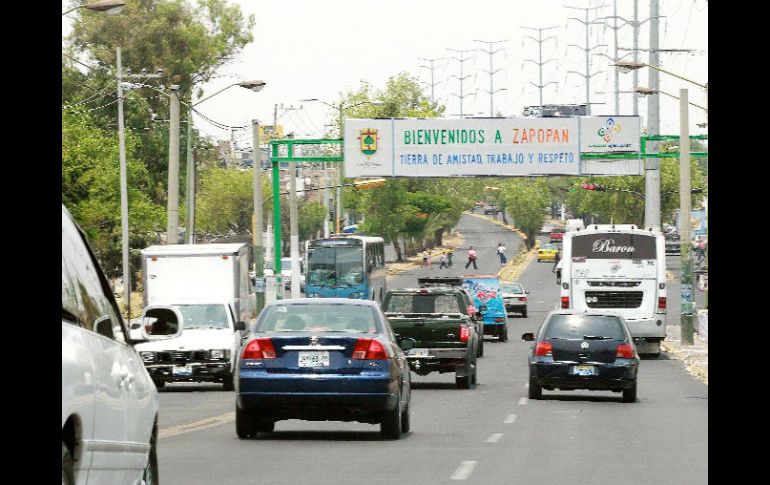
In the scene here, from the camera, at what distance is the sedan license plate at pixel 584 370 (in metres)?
28.6

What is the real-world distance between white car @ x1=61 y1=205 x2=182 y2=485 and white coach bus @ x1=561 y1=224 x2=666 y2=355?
131ft

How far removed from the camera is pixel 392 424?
64.3 ft

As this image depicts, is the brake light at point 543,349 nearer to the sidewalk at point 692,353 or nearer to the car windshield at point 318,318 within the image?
the sidewalk at point 692,353

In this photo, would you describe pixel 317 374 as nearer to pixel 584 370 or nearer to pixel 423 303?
pixel 584 370

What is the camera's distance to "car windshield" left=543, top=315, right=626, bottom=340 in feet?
95.2

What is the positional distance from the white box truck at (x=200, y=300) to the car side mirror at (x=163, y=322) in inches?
855

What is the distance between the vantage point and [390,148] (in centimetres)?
6131

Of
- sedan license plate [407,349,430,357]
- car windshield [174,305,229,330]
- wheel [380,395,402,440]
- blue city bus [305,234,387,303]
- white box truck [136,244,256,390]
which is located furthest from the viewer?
blue city bus [305,234,387,303]

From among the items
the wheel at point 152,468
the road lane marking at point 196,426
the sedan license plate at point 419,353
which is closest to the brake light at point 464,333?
the sedan license plate at point 419,353

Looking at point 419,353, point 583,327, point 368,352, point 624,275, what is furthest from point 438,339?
point 624,275

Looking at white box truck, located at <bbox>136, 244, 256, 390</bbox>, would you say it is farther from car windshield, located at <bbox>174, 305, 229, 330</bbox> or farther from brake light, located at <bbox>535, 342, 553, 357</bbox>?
brake light, located at <bbox>535, 342, 553, 357</bbox>

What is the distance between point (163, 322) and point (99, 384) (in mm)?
2018

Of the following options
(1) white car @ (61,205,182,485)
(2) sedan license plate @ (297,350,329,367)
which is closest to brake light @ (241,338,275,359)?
(2) sedan license plate @ (297,350,329,367)
